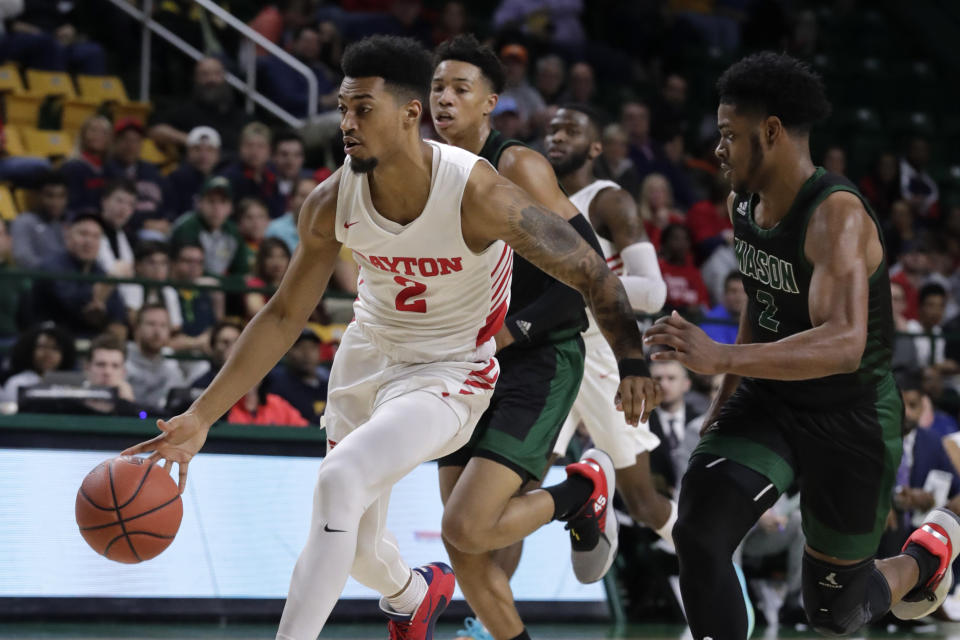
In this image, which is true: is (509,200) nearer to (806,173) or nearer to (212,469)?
(806,173)

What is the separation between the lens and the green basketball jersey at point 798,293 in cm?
414

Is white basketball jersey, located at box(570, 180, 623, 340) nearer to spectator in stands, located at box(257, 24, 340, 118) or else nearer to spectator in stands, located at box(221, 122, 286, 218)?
spectator in stands, located at box(221, 122, 286, 218)

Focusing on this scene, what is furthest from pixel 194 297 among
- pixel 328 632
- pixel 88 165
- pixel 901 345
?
pixel 901 345

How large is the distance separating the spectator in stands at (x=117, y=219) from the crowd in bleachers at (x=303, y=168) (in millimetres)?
19

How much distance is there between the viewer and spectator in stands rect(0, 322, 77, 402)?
24.3 feet

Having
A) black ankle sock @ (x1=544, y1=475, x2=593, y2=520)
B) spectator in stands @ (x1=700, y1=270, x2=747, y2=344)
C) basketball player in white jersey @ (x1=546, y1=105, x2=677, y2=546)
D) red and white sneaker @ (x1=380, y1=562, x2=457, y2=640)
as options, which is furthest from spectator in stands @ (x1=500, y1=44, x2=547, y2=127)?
red and white sneaker @ (x1=380, y1=562, x2=457, y2=640)

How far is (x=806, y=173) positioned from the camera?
420cm

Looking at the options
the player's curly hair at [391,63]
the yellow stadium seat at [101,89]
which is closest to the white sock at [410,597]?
the player's curly hair at [391,63]

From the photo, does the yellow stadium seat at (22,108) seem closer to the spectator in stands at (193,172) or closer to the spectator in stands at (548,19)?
the spectator in stands at (193,172)

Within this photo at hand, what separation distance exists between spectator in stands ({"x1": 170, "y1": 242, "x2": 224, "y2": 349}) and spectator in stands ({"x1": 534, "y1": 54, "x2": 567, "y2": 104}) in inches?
214

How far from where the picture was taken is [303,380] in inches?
321

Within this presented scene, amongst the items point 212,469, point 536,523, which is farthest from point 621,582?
point 536,523

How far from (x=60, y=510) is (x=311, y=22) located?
7.61m

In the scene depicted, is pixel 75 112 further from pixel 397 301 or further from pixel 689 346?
pixel 689 346
